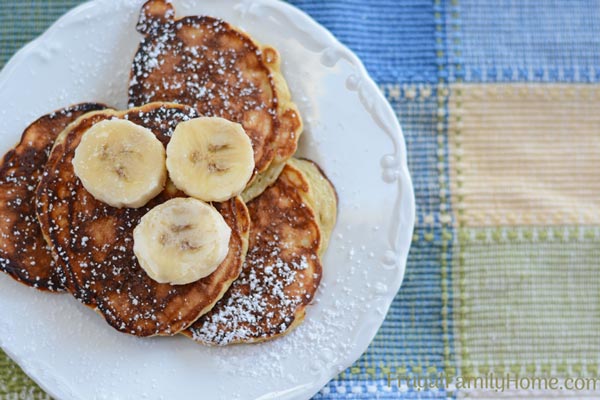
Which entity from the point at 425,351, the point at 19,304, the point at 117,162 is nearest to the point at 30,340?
the point at 19,304

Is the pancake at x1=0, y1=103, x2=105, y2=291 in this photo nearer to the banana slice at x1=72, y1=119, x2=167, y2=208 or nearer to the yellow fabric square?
the banana slice at x1=72, y1=119, x2=167, y2=208

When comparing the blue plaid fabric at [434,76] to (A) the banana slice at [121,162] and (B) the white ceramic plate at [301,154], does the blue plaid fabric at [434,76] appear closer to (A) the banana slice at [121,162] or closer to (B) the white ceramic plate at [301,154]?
(B) the white ceramic plate at [301,154]

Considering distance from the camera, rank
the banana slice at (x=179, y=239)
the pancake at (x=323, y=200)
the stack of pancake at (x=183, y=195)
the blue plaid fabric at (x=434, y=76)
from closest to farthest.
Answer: the banana slice at (x=179, y=239) → the stack of pancake at (x=183, y=195) → the pancake at (x=323, y=200) → the blue plaid fabric at (x=434, y=76)

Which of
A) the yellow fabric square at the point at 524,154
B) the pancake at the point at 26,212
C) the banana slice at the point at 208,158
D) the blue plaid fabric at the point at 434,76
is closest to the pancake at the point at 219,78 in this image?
the banana slice at the point at 208,158

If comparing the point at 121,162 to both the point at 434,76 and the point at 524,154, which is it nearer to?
the point at 434,76

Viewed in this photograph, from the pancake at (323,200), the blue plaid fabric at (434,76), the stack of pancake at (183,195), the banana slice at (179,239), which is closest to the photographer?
the banana slice at (179,239)

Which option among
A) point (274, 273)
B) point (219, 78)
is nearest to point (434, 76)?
point (219, 78)

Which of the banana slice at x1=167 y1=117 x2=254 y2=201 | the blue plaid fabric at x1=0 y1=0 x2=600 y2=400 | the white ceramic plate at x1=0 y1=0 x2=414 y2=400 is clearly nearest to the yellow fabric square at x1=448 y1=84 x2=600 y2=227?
the blue plaid fabric at x1=0 y1=0 x2=600 y2=400

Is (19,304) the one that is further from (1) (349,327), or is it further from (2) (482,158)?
(2) (482,158)
